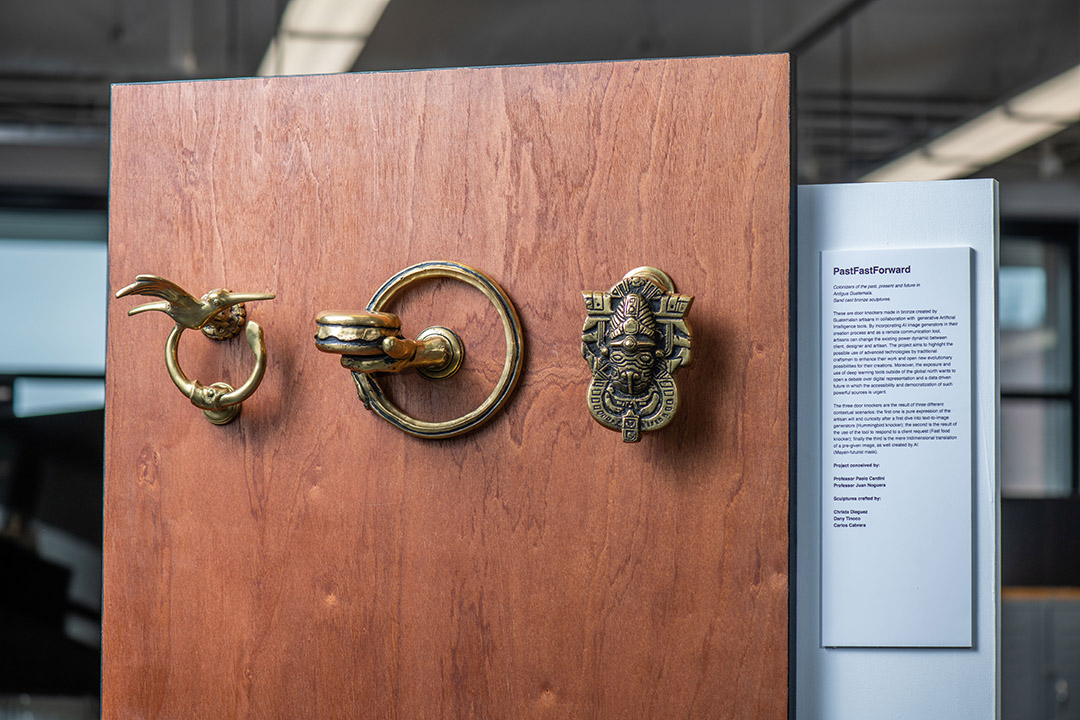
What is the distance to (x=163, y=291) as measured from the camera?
770 millimetres

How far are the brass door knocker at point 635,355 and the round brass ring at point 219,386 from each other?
27 centimetres

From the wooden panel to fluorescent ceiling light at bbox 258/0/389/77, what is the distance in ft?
5.84

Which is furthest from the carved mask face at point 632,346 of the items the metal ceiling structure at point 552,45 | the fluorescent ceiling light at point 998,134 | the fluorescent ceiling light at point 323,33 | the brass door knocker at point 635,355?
the fluorescent ceiling light at point 998,134

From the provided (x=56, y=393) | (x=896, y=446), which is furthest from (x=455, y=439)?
(x=56, y=393)

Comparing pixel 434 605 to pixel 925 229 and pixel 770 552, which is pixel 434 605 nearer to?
pixel 770 552

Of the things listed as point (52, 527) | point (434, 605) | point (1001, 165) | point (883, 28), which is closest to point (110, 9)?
point (52, 527)

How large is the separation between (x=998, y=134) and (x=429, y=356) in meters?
3.16

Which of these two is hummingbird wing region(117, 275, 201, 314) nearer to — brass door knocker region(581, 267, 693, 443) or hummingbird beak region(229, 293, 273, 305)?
hummingbird beak region(229, 293, 273, 305)

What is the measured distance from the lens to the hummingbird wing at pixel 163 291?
0.76 meters

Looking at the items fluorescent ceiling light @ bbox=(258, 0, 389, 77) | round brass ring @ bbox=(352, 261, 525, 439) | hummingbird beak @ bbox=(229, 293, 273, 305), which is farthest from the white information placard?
fluorescent ceiling light @ bbox=(258, 0, 389, 77)

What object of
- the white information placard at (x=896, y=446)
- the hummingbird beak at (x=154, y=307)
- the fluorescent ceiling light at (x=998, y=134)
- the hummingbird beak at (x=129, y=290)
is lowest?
the white information placard at (x=896, y=446)

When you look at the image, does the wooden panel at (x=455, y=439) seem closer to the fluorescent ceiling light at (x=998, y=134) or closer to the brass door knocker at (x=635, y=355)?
the brass door knocker at (x=635, y=355)

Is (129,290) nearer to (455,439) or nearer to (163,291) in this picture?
(163,291)

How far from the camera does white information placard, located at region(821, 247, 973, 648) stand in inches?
31.7
